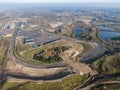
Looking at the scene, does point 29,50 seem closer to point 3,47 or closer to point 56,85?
point 3,47

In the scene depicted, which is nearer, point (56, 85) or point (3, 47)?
point (56, 85)

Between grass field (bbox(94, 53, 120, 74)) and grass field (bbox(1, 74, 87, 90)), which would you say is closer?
grass field (bbox(1, 74, 87, 90))

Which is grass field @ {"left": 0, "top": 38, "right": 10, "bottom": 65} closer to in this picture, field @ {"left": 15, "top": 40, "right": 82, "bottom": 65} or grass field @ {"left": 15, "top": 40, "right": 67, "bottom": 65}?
field @ {"left": 15, "top": 40, "right": 82, "bottom": 65}

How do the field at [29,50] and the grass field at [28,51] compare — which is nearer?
the grass field at [28,51]

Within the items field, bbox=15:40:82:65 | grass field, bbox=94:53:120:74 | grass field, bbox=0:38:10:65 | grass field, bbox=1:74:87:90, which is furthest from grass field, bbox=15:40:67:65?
grass field, bbox=94:53:120:74

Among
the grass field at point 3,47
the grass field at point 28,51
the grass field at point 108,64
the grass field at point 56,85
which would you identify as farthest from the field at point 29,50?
the grass field at point 108,64

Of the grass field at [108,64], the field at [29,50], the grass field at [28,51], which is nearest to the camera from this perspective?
the grass field at [108,64]

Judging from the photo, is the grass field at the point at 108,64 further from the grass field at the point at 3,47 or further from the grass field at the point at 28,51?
the grass field at the point at 3,47

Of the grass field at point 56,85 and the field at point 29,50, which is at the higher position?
the grass field at point 56,85

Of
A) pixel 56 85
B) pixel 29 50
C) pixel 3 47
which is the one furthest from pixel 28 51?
pixel 56 85

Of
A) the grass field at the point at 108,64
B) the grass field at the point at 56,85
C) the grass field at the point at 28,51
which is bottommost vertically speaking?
the grass field at the point at 28,51

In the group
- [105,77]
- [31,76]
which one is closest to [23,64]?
[31,76]
